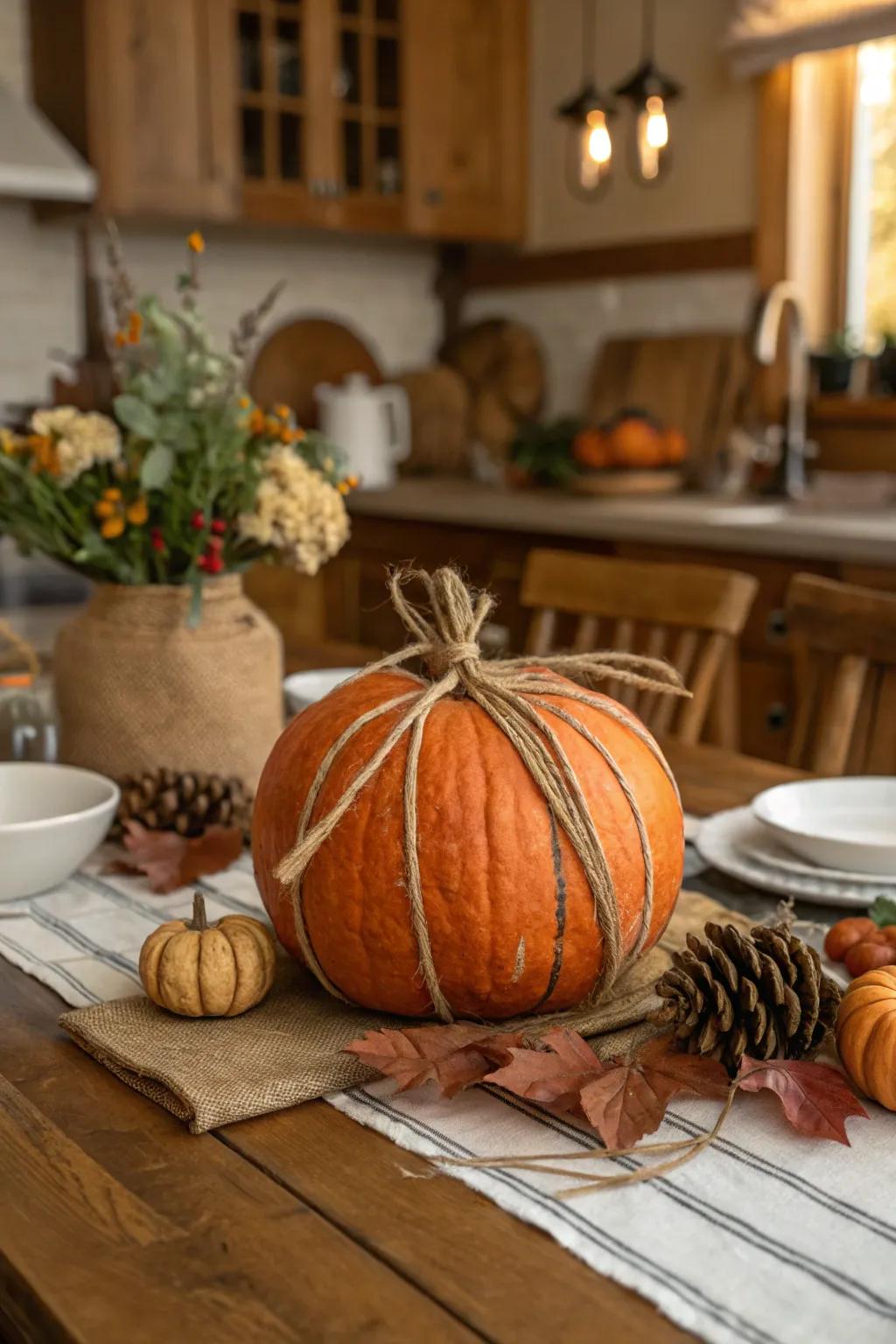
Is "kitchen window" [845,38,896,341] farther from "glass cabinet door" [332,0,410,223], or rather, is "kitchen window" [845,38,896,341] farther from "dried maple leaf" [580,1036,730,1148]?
"dried maple leaf" [580,1036,730,1148]

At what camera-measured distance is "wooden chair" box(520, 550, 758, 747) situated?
1657mm

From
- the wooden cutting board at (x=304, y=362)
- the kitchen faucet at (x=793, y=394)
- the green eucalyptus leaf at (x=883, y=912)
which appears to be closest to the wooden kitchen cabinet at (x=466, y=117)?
the wooden cutting board at (x=304, y=362)

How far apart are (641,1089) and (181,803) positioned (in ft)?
1.80

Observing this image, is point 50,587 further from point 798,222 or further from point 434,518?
point 798,222

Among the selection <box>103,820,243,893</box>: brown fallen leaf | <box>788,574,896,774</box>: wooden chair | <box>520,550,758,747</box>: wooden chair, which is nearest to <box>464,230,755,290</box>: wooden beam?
<box>520,550,758,747</box>: wooden chair

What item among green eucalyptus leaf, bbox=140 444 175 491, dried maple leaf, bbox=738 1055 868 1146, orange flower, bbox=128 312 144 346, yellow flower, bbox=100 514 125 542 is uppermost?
orange flower, bbox=128 312 144 346

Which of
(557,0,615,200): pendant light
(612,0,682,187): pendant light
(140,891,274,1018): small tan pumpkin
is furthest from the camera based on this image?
(612,0,682,187): pendant light

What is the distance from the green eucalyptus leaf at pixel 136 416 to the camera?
1.13 meters

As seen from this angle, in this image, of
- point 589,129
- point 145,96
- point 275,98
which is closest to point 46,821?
point 589,129

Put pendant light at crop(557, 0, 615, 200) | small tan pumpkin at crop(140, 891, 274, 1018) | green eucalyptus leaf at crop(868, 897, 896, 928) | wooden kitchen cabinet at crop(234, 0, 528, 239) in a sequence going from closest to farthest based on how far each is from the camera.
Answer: small tan pumpkin at crop(140, 891, 274, 1018) → green eucalyptus leaf at crop(868, 897, 896, 928) → pendant light at crop(557, 0, 615, 200) → wooden kitchen cabinet at crop(234, 0, 528, 239)

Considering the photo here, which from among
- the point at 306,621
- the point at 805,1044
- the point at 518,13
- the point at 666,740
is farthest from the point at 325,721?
the point at 518,13

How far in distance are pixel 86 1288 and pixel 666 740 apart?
3.37 feet

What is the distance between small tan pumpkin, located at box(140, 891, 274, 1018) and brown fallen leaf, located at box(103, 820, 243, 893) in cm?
27

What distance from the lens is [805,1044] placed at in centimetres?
72
